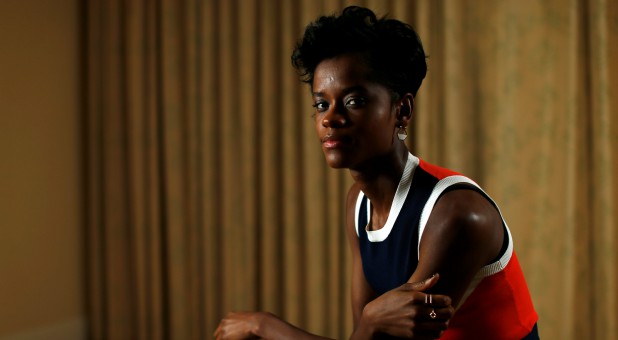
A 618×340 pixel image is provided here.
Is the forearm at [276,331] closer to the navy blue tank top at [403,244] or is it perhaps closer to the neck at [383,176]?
the navy blue tank top at [403,244]

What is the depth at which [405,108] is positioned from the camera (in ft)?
4.64

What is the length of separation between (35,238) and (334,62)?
7.24ft

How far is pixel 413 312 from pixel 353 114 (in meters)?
0.41

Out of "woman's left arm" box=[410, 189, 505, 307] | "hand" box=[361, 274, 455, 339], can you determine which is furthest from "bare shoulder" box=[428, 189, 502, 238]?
"hand" box=[361, 274, 455, 339]

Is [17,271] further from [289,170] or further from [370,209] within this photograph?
[370,209]

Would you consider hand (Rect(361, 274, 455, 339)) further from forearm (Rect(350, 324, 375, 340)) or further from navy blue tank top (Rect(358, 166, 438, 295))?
navy blue tank top (Rect(358, 166, 438, 295))

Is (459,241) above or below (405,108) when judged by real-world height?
below

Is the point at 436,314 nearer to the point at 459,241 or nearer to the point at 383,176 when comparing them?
the point at 459,241

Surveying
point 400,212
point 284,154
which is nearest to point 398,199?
point 400,212

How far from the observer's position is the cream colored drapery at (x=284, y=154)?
259 centimetres

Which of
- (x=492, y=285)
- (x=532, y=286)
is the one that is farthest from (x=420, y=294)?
(x=532, y=286)

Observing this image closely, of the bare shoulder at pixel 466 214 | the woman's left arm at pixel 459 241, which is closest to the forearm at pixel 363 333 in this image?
the woman's left arm at pixel 459 241

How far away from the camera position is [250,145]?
3.06m

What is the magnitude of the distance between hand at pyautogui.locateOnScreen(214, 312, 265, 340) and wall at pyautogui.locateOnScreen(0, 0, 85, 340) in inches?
71.7
